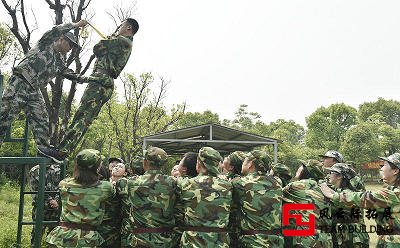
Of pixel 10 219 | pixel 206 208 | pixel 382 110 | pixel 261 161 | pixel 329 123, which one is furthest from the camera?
pixel 382 110

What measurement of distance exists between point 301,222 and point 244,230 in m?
0.88

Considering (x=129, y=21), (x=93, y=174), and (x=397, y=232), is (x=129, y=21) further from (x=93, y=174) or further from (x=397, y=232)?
(x=397, y=232)

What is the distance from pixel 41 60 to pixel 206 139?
1372 centimetres

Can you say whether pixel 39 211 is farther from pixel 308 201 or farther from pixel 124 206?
pixel 308 201

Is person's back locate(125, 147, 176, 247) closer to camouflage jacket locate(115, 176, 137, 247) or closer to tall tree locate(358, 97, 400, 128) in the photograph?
camouflage jacket locate(115, 176, 137, 247)

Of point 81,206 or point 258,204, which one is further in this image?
point 258,204

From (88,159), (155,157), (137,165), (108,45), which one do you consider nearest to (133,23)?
(108,45)

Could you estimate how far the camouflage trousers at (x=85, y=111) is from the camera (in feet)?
16.7

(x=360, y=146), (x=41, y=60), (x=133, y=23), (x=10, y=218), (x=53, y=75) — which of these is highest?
(x=133, y=23)

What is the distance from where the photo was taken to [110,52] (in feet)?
17.3

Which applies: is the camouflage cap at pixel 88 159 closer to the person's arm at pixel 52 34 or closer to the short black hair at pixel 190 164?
the short black hair at pixel 190 164

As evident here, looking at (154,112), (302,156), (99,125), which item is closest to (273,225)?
(154,112)

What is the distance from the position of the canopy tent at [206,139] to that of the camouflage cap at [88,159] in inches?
368

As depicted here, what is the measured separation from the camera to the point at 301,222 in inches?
190
